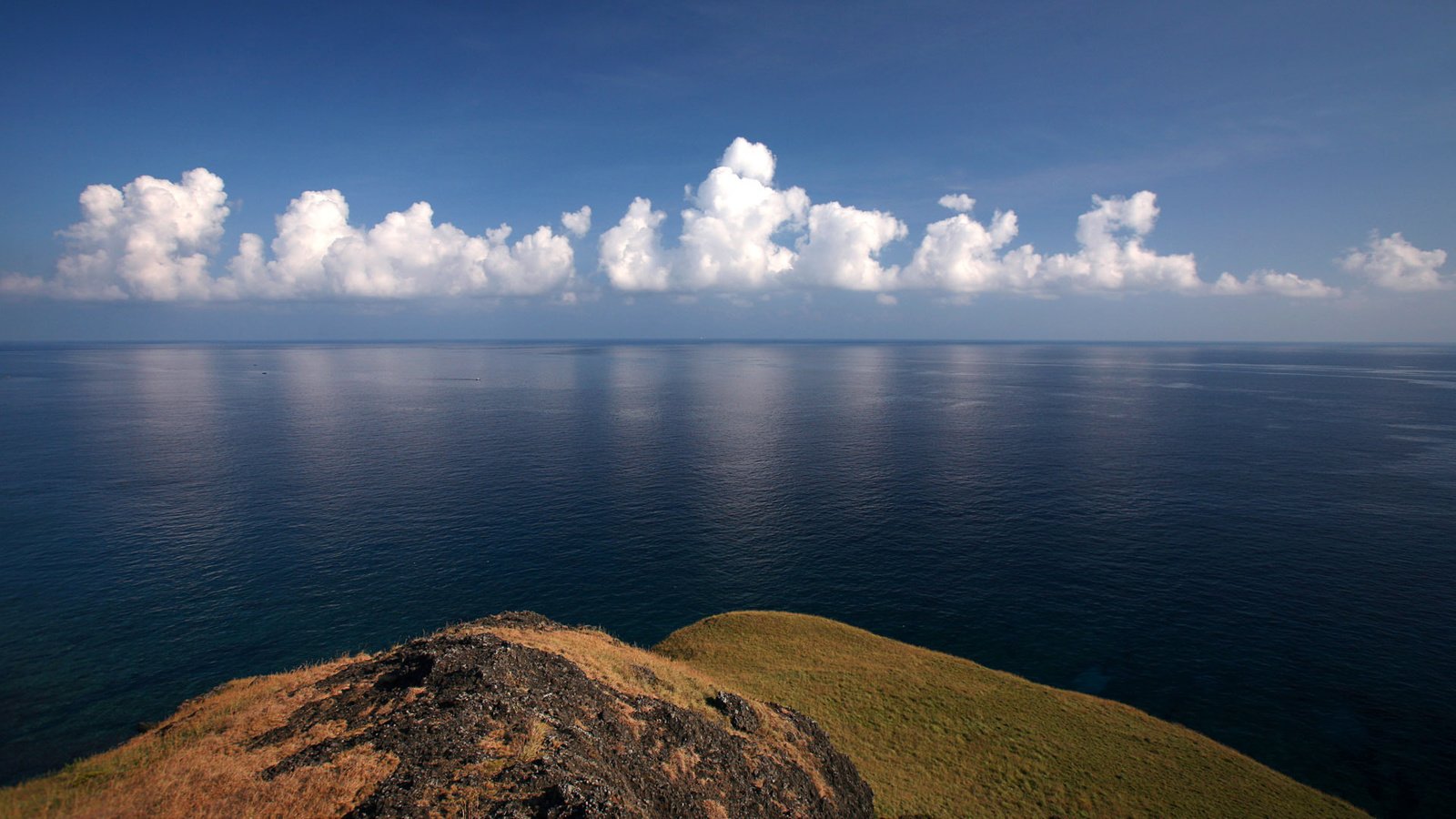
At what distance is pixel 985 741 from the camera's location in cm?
4184

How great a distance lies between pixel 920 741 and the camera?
1634 inches

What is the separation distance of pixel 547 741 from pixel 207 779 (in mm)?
13084

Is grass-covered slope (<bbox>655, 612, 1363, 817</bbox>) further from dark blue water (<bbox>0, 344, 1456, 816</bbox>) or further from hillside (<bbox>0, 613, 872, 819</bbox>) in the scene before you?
hillside (<bbox>0, 613, 872, 819</bbox>)

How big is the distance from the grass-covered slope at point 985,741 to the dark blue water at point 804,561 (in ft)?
18.4

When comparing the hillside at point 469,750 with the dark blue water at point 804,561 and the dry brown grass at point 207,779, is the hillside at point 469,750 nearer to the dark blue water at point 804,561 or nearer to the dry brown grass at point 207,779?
the dry brown grass at point 207,779

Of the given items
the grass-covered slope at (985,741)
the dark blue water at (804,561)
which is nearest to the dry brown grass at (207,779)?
the dark blue water at (804,561)

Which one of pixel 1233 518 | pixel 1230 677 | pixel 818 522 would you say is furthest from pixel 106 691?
pixel 1233 518

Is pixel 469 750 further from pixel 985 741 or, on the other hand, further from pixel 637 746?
pixel 985 741

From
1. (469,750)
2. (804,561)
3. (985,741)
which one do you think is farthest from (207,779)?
(804,561)

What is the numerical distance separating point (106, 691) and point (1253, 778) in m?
84.9

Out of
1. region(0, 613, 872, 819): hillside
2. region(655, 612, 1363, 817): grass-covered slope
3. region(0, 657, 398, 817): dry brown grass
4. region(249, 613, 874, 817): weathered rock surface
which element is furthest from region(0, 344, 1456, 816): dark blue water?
region(0, 657, 398, 817): dry brown grass

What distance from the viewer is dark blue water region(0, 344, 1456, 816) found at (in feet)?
166

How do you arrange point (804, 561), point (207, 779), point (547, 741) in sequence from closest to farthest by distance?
point (207, 779), point (547, 741), point (804, 561)

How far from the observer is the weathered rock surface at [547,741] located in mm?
25141
